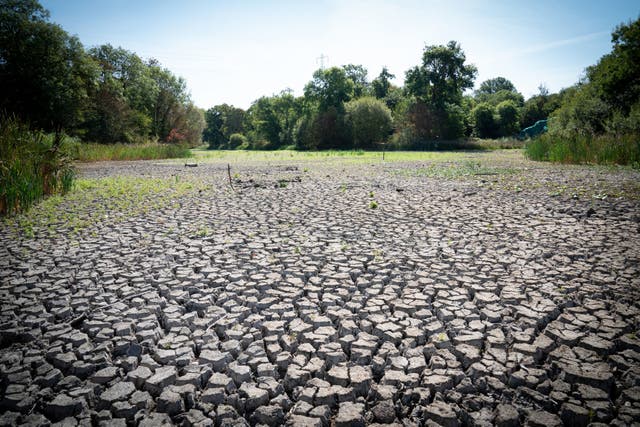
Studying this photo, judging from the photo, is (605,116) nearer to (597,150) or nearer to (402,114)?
(597,150)

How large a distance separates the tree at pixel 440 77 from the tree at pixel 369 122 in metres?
7.19

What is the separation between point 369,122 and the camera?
42469 millimetres

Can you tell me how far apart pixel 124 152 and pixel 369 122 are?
93.3 feet

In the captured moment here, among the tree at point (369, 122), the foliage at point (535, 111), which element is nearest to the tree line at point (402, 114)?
the tree at point (369, 122)

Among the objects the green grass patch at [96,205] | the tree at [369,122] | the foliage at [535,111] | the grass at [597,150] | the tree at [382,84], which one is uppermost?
the tree at [382,84]

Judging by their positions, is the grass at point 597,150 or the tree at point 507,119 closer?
the grass at point 597,150

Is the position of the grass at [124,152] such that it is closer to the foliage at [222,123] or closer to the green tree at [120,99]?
the green tree at [120,99]

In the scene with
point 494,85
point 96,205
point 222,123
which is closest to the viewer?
point 96,205

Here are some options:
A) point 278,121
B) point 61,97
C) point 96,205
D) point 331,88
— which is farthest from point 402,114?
point 96,205

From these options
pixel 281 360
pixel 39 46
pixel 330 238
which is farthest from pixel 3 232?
pixel 39 46

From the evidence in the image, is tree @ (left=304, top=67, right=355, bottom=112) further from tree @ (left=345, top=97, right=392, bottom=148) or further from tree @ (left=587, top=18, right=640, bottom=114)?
tree @ (left=587, top=18, right=640, bottom=114)

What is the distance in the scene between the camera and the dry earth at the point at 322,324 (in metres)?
1.89

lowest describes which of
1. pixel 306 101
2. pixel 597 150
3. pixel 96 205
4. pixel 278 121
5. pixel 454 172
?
pixel 96 205

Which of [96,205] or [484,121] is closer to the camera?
[96,205]
